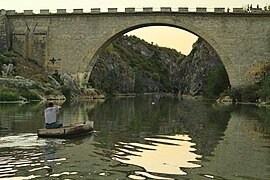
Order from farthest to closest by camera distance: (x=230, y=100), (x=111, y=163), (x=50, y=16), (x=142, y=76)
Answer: (x=142, y=76) < (x=50, y=16) < (x=230, y=100) < (x=111, y=163)

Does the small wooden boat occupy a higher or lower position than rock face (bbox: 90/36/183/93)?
lower

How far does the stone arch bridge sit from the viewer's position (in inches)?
1833

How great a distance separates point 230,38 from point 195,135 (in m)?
30.8

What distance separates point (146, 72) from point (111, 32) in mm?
74910

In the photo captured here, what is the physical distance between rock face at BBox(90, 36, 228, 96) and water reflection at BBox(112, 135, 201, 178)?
3682cm

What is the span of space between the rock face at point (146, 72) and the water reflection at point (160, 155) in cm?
3682

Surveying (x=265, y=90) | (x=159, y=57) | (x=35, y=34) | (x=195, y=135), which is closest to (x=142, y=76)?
(x=159, y=57)

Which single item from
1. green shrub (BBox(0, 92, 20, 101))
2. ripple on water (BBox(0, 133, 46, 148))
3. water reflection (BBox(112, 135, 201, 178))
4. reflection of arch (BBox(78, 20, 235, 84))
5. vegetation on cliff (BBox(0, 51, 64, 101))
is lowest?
water reflection (BBox(112, 135, 201, 178))

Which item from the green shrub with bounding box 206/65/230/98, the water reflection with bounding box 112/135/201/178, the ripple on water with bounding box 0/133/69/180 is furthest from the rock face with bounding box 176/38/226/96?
the ripple on water with bounding box 0/133/69/180

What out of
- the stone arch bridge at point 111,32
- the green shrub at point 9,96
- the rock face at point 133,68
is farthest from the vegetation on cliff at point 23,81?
the rock face at point 133,68

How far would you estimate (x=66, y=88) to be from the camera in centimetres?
4825

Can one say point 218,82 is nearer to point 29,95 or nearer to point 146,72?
point 29,95

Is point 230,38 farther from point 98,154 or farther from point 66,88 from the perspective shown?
point 98,154

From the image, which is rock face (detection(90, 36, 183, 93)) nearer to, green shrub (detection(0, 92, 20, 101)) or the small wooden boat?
green shrub (detection(0, 92, 20, 101))
